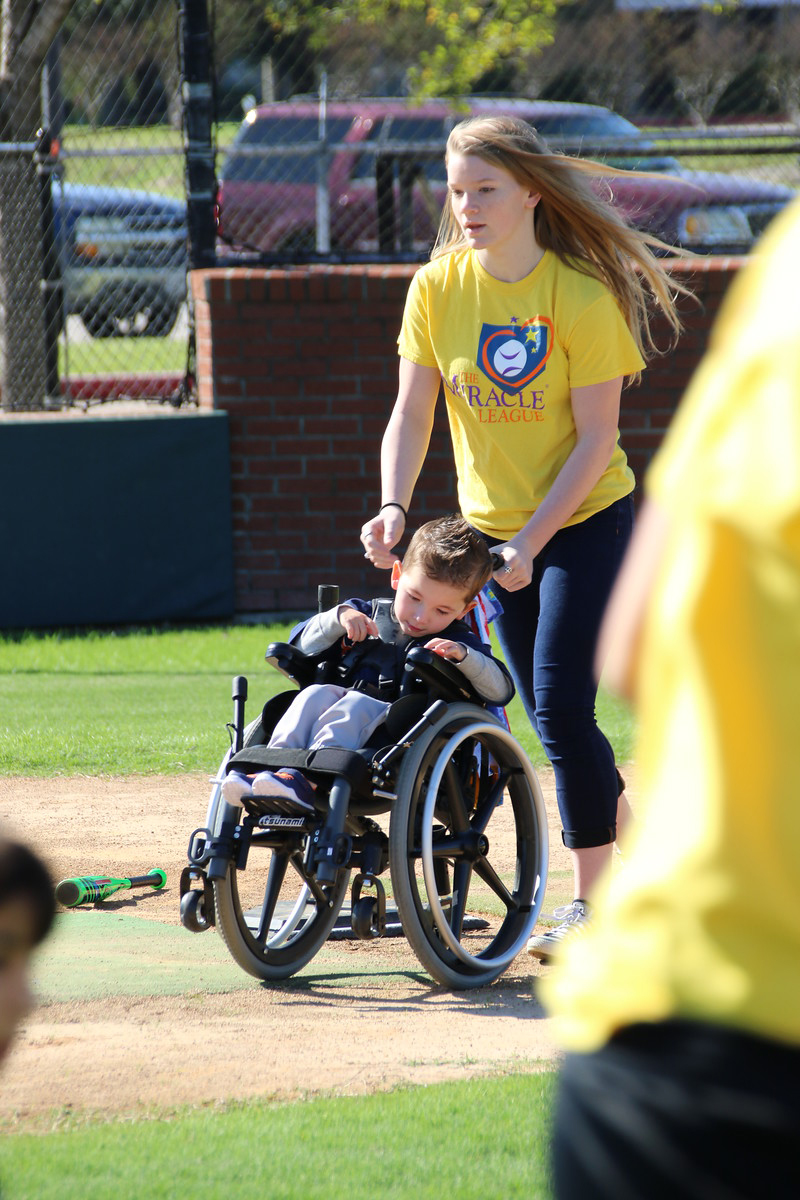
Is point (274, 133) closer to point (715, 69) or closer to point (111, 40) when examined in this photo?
point (111, 40)

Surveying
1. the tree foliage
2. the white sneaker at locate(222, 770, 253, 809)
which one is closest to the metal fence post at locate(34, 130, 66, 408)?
the tree foliage

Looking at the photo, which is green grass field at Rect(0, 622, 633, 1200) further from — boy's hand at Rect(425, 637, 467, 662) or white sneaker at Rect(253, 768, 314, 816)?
boy's hand at Rect(425, 637, 467, 662)

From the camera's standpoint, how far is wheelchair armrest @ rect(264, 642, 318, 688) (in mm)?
4238

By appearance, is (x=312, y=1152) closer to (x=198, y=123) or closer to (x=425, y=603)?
(x=425, y=603)

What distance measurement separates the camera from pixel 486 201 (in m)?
4.07

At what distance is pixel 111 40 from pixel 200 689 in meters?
5.65

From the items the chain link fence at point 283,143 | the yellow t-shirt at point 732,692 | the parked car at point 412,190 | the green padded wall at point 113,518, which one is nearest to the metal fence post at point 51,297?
the chain link fence at point 283,143

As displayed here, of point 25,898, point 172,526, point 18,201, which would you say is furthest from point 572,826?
point 18,201

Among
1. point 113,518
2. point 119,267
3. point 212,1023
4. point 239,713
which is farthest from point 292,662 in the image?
point 119,267

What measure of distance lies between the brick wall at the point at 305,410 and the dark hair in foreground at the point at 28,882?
8.57m

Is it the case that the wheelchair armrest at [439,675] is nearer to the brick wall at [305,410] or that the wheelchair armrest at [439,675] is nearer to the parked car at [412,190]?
the brick wall at [305,410]

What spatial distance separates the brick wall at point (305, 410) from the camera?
9.87 meters

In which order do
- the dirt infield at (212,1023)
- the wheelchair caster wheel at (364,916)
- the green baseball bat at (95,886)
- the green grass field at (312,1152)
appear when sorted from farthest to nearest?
the green baseball bat at (95,886)
the wheelchair caster wheel at (364,916)
the dirt infield at (212,1023)
the green grass field at (312,1152)

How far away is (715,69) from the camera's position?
13.2 meters
